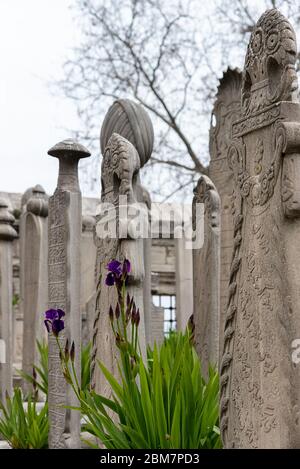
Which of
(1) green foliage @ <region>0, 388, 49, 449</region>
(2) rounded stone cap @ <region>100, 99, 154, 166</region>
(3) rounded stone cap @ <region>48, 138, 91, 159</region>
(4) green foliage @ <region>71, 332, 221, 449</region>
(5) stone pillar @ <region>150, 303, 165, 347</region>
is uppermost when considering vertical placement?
(2) rounded stone cap @ <region>100, 99, 154, 166</region>

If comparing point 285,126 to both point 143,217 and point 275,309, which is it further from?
point 143,217

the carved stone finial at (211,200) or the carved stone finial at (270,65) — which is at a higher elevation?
the carved stone finial at (270,65)

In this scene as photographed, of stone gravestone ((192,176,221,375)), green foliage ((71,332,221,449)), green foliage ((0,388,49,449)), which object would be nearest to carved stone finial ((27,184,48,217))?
stone gravestone ((192,176,221,375))

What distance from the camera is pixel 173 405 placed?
4137 mm

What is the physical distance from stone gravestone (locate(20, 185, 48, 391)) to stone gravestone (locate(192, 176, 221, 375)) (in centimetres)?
204

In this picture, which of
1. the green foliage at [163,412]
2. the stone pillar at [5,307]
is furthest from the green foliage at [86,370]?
the green foliage at [163,412]

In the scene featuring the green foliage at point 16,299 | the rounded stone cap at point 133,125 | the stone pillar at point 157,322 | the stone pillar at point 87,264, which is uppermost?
the rounded stone cap at point 133,125

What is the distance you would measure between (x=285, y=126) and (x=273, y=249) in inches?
21.5

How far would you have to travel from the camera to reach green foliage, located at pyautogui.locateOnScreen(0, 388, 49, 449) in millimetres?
5672

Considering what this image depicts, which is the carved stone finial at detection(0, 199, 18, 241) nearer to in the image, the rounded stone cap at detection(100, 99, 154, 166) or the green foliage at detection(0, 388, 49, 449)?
the rounded stone cap at detection(100, 99, 154, 166)

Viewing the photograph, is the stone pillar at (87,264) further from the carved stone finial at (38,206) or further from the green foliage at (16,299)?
the carved stone finial at (38,206)

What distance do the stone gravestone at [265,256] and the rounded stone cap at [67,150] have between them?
1868mm

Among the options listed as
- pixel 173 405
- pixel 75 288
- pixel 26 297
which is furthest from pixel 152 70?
pixel 173 405

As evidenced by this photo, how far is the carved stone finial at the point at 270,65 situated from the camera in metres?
3.55
